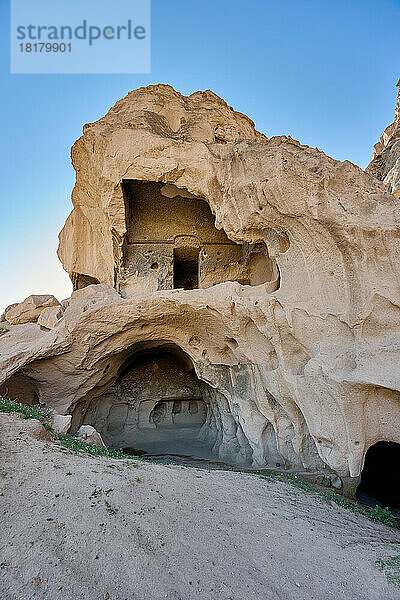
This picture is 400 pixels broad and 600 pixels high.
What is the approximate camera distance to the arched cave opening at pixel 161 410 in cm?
1088

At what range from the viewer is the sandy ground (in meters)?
2.82

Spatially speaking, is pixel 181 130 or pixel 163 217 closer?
pixel 181 130

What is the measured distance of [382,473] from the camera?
31.6ft

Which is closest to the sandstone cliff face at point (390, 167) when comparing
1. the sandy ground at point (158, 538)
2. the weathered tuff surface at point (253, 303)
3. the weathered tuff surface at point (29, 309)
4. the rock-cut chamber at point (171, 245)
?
the weathered tuff surface at point (253, 303)

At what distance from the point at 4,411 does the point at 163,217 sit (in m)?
6.58

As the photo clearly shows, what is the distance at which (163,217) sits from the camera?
407 inches

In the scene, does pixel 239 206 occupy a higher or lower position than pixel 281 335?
higher

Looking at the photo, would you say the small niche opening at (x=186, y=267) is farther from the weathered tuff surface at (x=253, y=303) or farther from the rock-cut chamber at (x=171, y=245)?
the weathered tuff surface at (x=253, y=303)

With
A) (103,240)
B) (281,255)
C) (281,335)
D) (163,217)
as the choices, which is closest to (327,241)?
(281,255)

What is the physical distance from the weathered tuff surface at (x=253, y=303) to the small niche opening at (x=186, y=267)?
79.2 inches

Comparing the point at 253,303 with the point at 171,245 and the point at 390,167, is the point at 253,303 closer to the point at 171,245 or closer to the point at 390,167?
the point at 171,245

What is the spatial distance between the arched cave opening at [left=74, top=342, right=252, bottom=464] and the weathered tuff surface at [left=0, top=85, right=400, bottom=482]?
306 millimetres

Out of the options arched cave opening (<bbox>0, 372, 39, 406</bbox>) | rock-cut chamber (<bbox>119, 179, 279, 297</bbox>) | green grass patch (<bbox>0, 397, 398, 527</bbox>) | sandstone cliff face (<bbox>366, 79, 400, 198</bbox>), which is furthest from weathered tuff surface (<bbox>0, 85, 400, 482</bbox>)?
sandstone cliff face (<bbox>366, 79, 400, 198</bbox>)

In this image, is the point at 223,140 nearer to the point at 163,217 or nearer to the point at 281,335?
the point at 163,217
